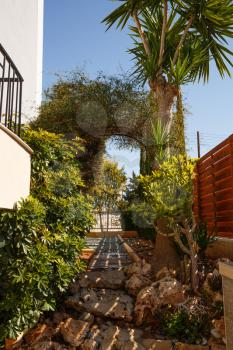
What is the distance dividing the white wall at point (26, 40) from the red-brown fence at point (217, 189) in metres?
5.94

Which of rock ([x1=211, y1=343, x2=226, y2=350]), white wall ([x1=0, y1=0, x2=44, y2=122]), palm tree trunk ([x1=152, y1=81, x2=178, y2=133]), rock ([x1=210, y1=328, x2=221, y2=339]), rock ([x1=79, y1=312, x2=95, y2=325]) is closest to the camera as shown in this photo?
rock ([x1=211, y1=343, x2=226, y2=350])

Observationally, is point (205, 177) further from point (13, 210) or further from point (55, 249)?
point (13, 210)

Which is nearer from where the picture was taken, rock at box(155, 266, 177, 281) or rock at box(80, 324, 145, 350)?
rock at box(80, 324, 145, 350)

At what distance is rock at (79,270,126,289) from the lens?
5.50 m

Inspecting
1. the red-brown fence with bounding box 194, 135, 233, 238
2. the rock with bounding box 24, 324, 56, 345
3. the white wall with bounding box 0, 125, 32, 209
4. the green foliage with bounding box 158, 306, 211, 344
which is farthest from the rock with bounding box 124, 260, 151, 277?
the white wall with bounding box 0, 125, 32, 209

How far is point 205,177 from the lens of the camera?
24.1 feet

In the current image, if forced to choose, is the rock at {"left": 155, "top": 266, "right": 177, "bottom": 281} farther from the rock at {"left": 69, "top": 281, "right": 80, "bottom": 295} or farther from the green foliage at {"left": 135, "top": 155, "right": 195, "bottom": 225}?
the rock at {"left": 69, "top": 281, "right": 80, "bottom": 295}

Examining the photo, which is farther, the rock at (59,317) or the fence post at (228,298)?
the rock at (59,317)

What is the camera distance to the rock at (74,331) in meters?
4.41

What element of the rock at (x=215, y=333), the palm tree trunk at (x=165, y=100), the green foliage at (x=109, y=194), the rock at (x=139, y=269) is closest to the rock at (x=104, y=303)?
the rock at (x=139, y=269)

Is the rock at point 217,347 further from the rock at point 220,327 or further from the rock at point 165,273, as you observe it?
the rock at point 165,273

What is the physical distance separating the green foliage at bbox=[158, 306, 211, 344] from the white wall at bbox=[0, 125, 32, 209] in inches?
104

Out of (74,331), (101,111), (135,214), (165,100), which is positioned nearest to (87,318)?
(74,331)

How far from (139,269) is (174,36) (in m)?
6.17
